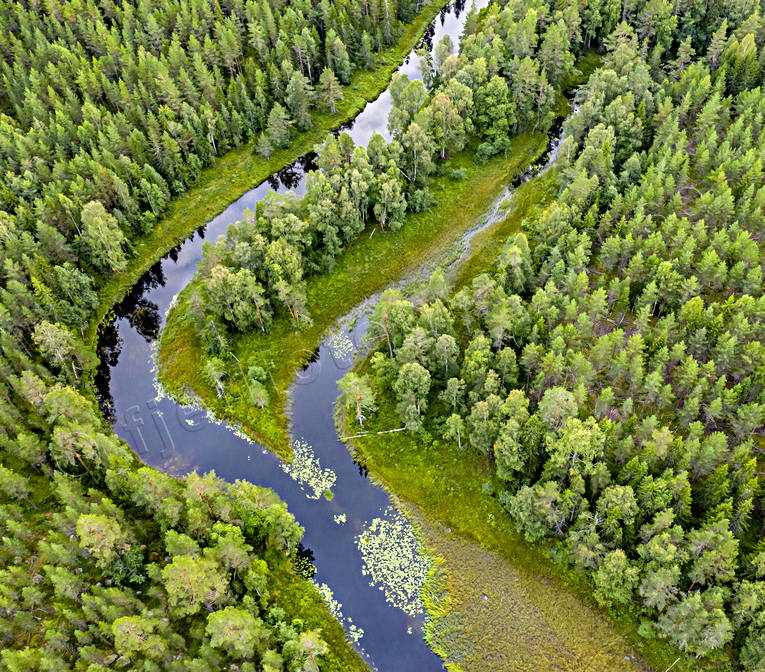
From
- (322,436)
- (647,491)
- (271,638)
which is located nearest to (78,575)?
(271,638)

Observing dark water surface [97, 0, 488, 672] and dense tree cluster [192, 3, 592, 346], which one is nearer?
dark water surface [97, 0, 488, 672]

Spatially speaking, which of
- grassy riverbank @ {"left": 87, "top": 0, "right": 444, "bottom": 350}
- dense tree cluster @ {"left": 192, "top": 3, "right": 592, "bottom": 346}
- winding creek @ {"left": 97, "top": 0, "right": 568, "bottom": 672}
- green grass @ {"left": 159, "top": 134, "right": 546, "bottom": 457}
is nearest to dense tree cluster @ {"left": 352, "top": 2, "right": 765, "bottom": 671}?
winding creek @ {"left": 97, "top": 0, "right": 568, "bottom": 672}

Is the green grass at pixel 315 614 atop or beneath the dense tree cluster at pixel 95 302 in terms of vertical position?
beneath

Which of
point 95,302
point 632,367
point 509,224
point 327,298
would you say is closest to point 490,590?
point 632,367

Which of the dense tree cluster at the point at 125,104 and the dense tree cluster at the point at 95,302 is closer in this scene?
the dense tree cluster at the point at 95,302

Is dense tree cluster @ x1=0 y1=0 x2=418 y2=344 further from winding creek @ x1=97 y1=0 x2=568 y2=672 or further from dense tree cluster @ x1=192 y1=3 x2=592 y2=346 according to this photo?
dense tree cluster @ x1=192 y1=3 x2=592 y2=346

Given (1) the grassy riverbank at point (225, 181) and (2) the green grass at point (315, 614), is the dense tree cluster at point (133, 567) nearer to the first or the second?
(2) the green grass at point (315, 614)

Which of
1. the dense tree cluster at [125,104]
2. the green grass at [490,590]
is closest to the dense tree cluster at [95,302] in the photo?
the dense tree cluster at [125,104]
